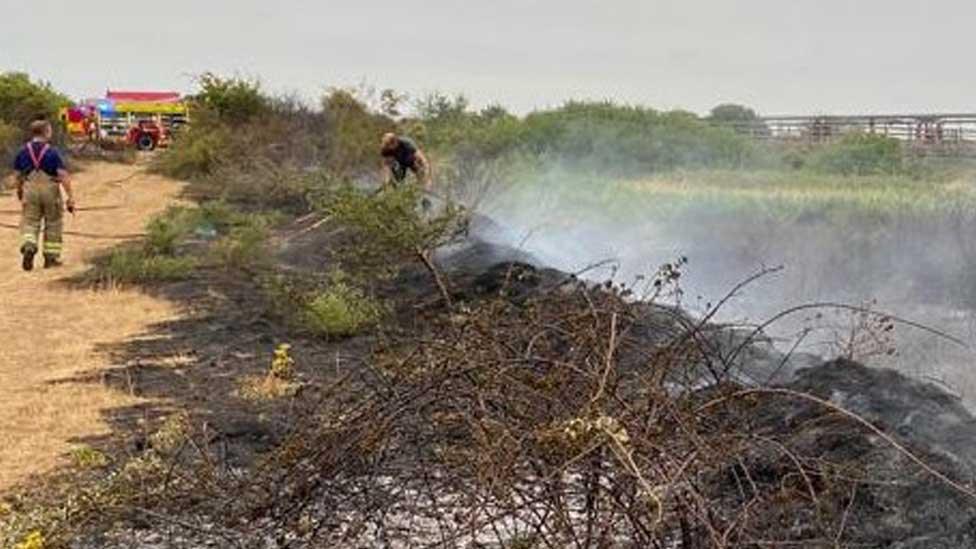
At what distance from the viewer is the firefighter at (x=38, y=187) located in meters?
13.7

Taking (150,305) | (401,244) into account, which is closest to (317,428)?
(401,244)

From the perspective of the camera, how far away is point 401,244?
11055 millimetres

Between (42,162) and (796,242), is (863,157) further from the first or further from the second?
(42,162)

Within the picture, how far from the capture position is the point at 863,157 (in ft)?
88.3

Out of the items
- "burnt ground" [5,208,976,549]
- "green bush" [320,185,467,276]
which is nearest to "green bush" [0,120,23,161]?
"burnt ground" [5,208,976,549]

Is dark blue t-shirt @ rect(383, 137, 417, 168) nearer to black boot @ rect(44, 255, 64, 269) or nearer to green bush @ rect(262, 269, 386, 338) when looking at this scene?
green bush @ rect(262, 269, 386, 338)

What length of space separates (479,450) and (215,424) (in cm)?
388

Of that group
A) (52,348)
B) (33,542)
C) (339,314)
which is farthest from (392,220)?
(33,542)

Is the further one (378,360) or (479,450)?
(378,360)

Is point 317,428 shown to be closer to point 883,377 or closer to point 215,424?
point 215,424

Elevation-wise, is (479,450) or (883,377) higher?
(479,450)

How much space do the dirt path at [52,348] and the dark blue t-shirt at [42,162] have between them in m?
1.03

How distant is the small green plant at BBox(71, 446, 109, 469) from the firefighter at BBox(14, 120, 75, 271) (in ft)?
24.7

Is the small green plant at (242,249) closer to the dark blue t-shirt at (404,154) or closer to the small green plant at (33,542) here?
the dark blue t-shirt at (404,154)
